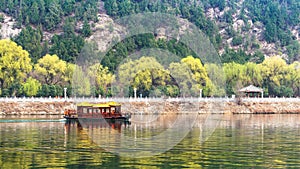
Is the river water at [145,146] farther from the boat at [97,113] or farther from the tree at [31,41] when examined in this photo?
the tree at [31,41]

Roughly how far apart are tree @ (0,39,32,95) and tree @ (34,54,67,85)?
230 inches

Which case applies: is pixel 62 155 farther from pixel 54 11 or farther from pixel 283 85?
pixel 54 11

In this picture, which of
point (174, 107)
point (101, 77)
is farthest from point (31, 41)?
point (174, 107)

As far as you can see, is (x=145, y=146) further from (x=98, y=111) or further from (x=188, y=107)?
(x=188, y=107)

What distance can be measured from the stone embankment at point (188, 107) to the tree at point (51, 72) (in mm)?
13713

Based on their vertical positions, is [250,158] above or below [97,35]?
below

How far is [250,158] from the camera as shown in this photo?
44.9m

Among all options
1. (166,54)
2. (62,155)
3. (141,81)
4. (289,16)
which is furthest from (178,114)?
(289,16)

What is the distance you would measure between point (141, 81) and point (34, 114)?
20677 mm

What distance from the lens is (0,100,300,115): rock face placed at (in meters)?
93.1

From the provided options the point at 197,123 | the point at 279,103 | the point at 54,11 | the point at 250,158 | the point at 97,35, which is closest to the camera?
the point at 250,158

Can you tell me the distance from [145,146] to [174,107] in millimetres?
50886

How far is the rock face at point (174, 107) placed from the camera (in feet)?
306

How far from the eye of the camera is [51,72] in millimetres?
108750
